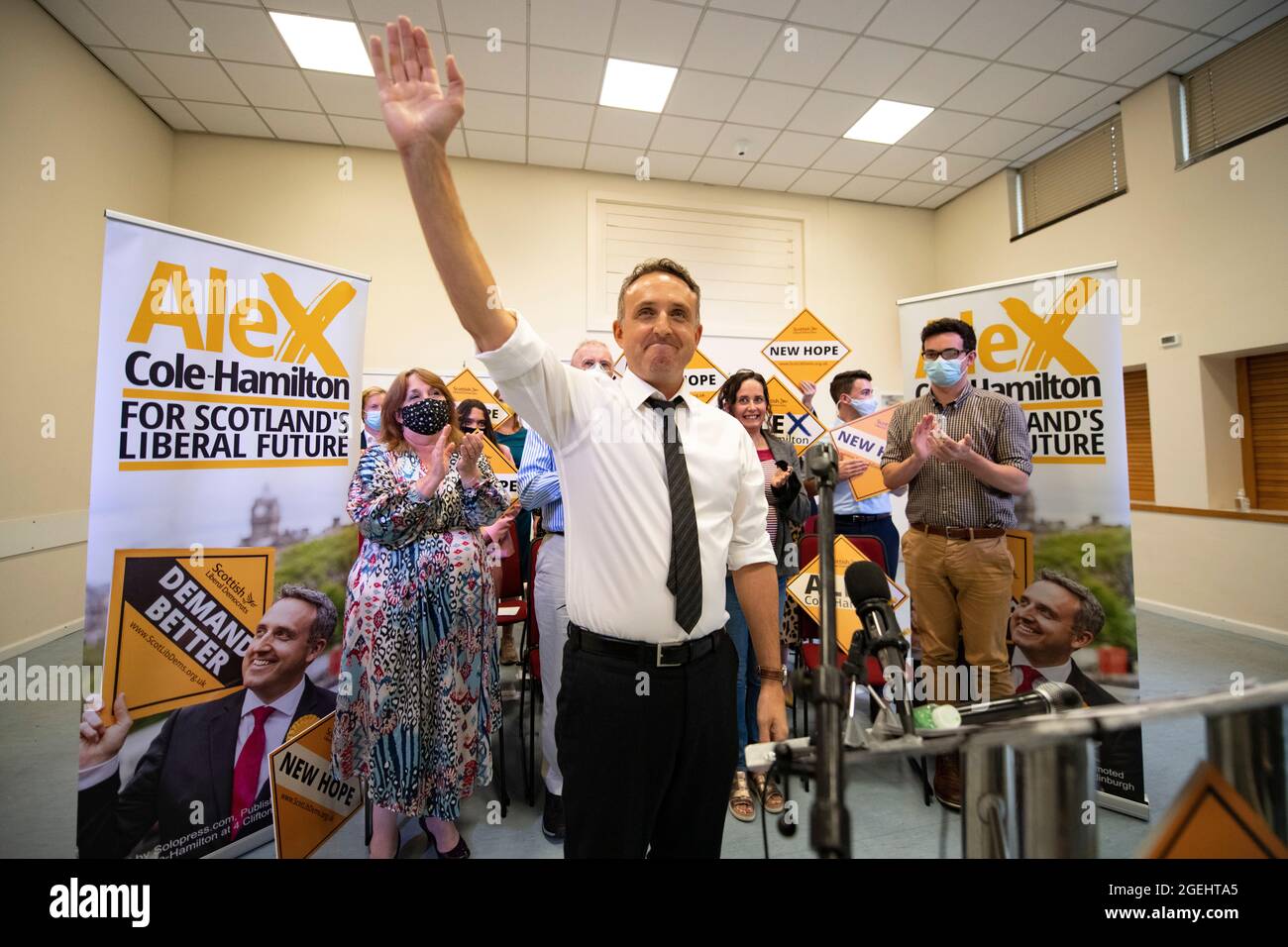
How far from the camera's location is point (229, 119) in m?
5.47

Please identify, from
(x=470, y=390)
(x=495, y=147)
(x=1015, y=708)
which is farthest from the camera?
(x=495, y=147)

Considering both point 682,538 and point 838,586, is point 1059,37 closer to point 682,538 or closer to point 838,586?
point 838,586

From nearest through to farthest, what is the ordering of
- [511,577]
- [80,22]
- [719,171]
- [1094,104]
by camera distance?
[511,577] → [80,22] → [1094,104] → [719,171]

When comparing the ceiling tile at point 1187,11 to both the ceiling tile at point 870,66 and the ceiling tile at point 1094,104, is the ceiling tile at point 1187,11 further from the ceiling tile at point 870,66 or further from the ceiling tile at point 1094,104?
the ceiling tile at point 870,66

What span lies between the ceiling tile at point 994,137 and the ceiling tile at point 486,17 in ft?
15.7

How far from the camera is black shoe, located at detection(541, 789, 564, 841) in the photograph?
2.16 m

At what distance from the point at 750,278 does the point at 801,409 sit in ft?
13.0

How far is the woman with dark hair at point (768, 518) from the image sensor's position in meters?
2.43

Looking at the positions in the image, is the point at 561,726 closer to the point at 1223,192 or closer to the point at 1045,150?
the point at 1223,192

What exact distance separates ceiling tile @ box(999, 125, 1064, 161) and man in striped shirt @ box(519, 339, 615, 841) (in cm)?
687

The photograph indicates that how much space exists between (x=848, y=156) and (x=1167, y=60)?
2.70 metres

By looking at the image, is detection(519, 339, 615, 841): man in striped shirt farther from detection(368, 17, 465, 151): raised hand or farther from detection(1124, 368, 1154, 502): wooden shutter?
detection(1124, 368, 1154, 502): wooden shutter

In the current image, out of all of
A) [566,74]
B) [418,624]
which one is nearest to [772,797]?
[418,624]
